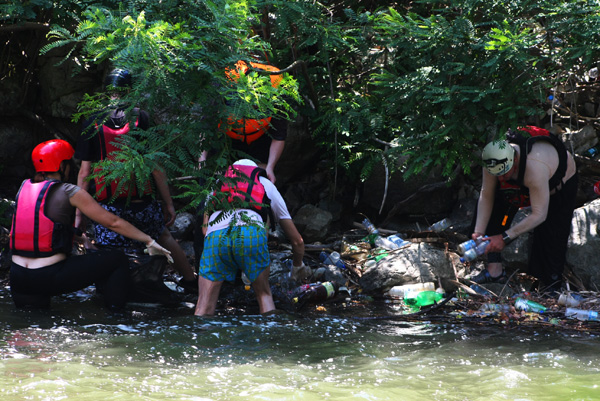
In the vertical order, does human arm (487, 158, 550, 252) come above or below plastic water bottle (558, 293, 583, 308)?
above

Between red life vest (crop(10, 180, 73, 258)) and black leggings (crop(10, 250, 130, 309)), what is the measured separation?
0.55ft

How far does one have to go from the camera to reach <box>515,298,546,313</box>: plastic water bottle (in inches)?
231

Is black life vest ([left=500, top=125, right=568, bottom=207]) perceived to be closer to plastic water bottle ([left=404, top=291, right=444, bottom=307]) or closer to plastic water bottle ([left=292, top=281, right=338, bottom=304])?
plastic water bottle ([left=404, top=291, right=444, bottom=307])

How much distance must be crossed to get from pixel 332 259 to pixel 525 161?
7.90ft

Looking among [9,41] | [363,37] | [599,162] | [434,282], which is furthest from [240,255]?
[9,41]

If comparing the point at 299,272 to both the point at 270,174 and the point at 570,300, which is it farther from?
the point at 570,300

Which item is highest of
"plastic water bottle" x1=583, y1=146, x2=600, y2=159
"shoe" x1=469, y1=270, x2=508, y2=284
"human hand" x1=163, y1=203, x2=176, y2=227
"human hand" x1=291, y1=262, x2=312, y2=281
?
"plastic water bottle" x1=583, y1=146, x2=600, y2=159

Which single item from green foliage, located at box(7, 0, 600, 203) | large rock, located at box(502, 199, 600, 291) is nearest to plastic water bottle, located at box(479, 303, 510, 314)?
large rock, located at box(502, 199, 600, 291)

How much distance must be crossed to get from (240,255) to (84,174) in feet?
5.84

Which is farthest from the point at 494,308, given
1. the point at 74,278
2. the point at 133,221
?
the point at 74,278

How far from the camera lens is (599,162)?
771 cm

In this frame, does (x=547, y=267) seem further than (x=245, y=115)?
Yes

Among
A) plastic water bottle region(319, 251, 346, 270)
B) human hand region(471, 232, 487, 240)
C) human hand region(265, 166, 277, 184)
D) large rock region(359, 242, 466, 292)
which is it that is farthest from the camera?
plastic water bottle region(319, 251, 346, 270)

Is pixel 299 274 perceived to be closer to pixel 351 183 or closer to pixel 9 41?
pixel 351 183
